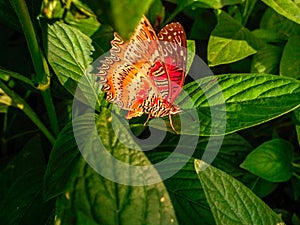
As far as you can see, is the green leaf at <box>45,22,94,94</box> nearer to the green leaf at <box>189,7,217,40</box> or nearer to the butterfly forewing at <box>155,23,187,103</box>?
the butterfly forewing at <box>155,23,187,103</box>

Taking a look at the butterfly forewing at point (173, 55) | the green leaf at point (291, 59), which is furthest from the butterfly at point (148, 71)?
the green leaf at point (291, 59)

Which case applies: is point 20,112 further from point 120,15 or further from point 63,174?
point 120,15

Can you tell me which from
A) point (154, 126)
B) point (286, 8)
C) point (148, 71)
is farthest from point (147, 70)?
point (286, 8)

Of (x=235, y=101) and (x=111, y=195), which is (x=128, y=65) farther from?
(x=111, y=195)

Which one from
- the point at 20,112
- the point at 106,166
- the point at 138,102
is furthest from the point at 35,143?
the point at 106,166

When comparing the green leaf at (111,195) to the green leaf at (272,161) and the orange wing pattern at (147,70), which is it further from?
the green leaf at (272,161)

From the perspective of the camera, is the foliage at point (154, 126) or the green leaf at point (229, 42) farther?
the green leaf at point (229, 42)
